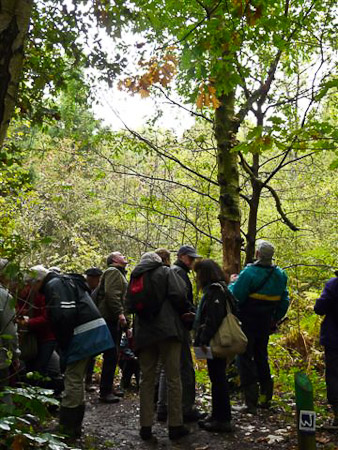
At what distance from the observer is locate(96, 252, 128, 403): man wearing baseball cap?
6.95 metres

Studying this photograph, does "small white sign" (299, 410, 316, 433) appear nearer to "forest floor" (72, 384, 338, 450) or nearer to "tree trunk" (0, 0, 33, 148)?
"forest floor" (72, 384, 338, 450)

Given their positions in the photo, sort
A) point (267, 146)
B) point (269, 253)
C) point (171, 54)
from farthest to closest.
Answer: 1. point (171, 54)
2. point (269, 253)
3. point (267, 146)

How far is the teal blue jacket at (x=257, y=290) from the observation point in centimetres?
623

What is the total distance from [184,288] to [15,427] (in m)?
2.82

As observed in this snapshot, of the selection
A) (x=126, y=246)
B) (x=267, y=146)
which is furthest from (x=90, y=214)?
(x=267, y=146)

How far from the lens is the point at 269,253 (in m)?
6.23

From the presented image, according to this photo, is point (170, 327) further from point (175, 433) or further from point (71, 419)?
point (71, 419)

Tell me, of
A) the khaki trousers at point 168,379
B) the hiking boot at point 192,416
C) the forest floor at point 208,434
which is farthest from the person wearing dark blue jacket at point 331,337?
the khaki trousers at point 168,379

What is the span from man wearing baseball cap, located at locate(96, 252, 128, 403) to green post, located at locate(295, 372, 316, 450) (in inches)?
152

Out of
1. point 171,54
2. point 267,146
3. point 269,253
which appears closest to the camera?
point 267,146

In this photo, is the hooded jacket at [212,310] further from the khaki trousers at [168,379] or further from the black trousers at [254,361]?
the black trousers at [254,361]

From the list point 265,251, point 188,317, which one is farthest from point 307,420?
point 265,251

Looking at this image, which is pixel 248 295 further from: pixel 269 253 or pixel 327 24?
pixel 327 24

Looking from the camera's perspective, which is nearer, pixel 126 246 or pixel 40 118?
pixel 40 118
